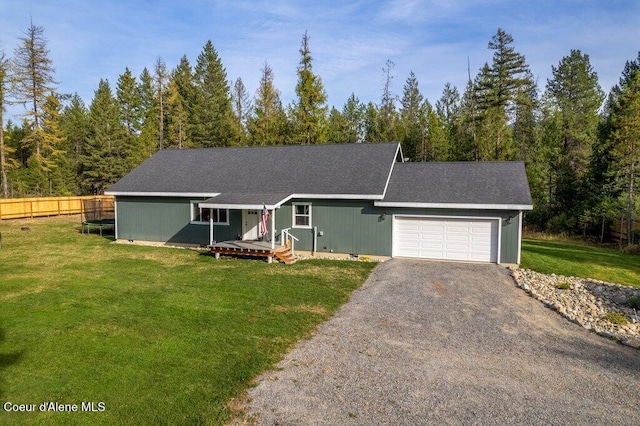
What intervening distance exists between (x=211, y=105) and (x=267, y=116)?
7595 millimetres

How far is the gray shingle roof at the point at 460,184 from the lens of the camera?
14.5 meters

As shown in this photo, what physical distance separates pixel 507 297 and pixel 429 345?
4.53 m

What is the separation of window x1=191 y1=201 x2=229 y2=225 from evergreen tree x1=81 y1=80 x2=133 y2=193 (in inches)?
973

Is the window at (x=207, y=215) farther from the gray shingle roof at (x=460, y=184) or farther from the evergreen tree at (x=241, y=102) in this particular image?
the evergreen tree at (x=241, y=102)

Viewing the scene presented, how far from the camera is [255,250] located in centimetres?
1484

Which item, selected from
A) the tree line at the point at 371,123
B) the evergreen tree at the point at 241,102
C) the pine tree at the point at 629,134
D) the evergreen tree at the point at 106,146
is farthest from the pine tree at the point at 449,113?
the evergreen tree at the point at 106,146

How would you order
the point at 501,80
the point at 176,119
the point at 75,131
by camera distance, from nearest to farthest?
the point at 501,80
the point at 176,119
the point at 75,131

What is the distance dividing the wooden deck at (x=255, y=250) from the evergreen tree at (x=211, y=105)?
23.5 metres

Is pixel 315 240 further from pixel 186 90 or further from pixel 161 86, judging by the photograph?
pixel 186 90

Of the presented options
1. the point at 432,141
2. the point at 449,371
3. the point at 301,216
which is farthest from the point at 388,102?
the point at 449,371

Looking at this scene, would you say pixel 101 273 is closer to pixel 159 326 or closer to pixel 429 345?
pixel 159 326

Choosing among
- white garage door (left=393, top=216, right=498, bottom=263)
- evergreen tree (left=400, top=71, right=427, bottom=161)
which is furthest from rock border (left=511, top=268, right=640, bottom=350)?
evergreen tree (left=400, top=71, right=427, bottom=161)

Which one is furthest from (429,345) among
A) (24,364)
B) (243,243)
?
(243,243)

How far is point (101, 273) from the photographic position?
12.6 meters
